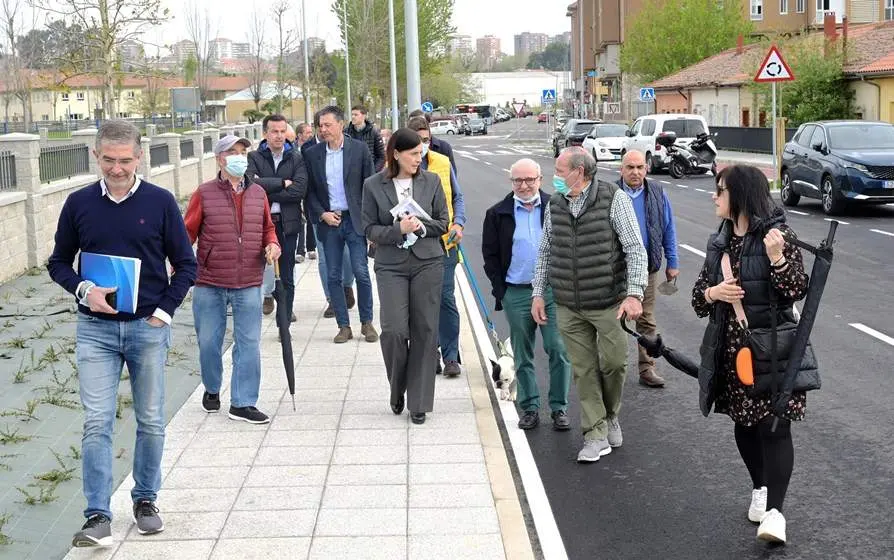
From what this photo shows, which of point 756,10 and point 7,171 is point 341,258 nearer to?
point 7,171

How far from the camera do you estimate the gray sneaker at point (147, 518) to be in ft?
19.8

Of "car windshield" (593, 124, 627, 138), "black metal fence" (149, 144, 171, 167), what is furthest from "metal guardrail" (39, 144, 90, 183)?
"car windshield" (593, 124, 627, 138)

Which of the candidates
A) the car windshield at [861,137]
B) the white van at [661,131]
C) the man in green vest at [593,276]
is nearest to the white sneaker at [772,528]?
the man in green vest at [593,276]

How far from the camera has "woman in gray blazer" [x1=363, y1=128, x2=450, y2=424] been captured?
8422 mm

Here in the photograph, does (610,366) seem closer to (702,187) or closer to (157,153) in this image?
(157,153)

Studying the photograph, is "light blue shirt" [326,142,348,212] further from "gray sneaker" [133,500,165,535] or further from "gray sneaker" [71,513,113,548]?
"gray sneaker" [71,513,113,548]

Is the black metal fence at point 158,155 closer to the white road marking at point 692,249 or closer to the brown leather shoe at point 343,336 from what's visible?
the white road marking at point 692,249

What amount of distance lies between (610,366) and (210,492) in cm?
243

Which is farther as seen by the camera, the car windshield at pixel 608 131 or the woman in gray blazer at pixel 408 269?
the car windshield at pixel 608 131

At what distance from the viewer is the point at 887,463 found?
7.25 m

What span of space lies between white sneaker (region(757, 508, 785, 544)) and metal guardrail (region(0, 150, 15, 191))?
38.9 feet

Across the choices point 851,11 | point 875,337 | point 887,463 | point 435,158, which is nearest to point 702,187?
point 875,337

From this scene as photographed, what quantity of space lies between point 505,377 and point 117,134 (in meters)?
4.03

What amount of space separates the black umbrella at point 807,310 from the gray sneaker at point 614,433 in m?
2.07
